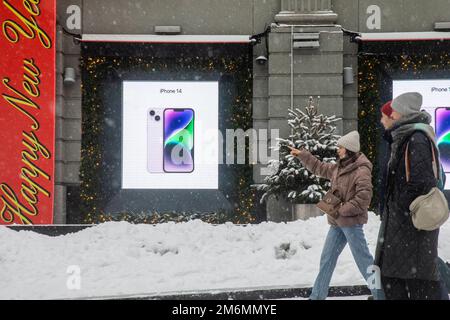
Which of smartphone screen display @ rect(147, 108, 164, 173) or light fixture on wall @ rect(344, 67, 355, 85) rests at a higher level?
light fixture on wall @ rect(344, 67, 355, 85)

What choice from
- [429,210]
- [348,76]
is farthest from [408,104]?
[348,76]

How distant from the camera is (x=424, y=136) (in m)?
4.52

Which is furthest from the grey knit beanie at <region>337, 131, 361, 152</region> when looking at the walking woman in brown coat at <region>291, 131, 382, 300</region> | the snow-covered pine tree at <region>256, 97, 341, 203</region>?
the snow-covered pine tree at <region>256, 97, 341, 203</region>

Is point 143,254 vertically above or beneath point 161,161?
beneath

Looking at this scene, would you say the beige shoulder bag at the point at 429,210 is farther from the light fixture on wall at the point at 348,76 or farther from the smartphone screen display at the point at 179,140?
the smartphone screen display at the point at 179,140

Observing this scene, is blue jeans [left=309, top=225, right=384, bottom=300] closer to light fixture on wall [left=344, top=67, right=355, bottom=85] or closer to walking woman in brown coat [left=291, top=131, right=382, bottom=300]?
walking woman in brown coat [left=291, top=131, right=382, bottom=300]

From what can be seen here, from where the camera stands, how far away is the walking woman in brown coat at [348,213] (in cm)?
661

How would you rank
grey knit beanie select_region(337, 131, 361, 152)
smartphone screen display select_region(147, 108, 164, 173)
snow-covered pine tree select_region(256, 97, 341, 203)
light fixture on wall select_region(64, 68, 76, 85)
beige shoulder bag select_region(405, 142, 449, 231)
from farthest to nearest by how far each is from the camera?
smartphone screen display select_region(147, 108, 164, 173), light fixture on wall select_region(64, 68, 76, 85), snow-covered pine tree select_region(256, 97, 341, 203), grey knit beanie select_region(337, 131, 361, 152), beige shoulder bag select_region(405, 142, 449, 231)

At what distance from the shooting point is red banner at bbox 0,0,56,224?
42.7 ft

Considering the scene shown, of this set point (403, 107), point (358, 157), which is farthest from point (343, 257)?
point (403, 107)

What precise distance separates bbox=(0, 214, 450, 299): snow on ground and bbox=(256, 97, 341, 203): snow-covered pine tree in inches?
37.7

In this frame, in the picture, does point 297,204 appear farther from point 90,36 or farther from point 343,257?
point 90,36

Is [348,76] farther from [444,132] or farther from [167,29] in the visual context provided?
[167,29]
